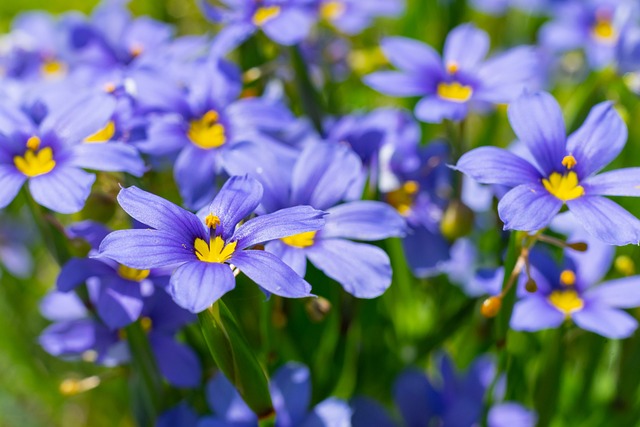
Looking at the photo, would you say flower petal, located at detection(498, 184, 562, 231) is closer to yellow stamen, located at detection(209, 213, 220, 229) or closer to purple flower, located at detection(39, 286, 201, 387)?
yellow stamen, located at detection(209, 213, 220, 229)

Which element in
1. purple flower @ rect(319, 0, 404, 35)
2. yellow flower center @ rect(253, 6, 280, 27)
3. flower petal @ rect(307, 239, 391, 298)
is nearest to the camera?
flower petal @ rect(307, 239, 391, 298)

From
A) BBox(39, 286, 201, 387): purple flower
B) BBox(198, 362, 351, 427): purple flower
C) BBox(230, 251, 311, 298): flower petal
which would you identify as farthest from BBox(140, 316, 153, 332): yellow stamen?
BBox(230, 251, 311, 298): flower petal

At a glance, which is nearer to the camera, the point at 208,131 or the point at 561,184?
the point at 561,184

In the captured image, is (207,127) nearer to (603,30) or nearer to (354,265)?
(354,265)

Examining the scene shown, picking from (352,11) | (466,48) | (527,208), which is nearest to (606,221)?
(527,208)

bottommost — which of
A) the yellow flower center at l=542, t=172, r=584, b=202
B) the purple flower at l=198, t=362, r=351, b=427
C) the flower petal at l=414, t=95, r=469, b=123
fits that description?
the purple flower at l=198, t=362, r=351, b=427

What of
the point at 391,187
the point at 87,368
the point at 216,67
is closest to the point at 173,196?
the point at 216,67

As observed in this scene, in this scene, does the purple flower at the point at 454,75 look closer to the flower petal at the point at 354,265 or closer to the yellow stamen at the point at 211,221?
the flower petal at the point at 354,265
